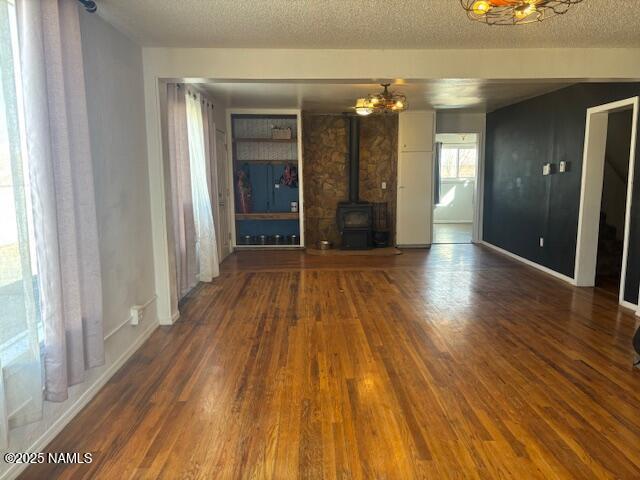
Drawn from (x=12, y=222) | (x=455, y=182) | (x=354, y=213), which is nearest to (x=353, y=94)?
(x=354, y=213)

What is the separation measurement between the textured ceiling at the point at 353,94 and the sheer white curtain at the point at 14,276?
327cm

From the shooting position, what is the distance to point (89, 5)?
2.43 m

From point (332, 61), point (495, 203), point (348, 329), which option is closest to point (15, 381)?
point (348, 329)

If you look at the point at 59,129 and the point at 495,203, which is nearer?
the point at 59,129

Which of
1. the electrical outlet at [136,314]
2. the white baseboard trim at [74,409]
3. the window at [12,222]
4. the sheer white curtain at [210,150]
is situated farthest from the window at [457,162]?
Answer: the window at [12,222]

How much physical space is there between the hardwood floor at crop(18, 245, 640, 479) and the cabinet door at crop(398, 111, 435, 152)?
3.79 meters

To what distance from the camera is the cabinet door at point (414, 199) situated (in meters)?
7.64

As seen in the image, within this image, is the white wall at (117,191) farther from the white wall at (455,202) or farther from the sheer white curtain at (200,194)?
the white wall at (455,202)

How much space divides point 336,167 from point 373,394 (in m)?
5.93

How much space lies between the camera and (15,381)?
5.83 ft

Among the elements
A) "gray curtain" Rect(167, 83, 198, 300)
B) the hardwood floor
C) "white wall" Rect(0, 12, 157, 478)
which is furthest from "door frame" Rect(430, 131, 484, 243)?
"white wall" Rect(0, 12, 157, 478)

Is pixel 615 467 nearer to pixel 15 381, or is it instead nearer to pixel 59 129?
pixel 15 381

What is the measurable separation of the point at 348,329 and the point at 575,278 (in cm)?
316

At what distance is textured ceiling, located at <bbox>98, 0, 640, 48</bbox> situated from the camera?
2.62 meters
